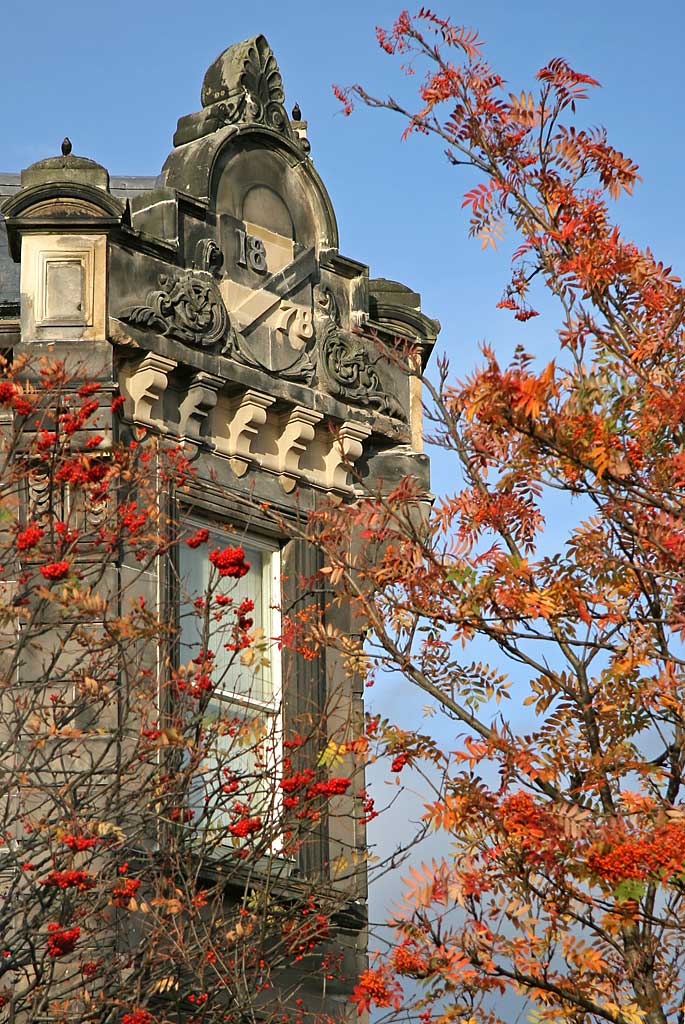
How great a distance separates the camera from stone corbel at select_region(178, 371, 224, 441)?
14.5 m

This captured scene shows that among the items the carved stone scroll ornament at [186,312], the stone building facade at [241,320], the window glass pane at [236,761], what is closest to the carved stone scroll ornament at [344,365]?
the stone building facade at [241,320]

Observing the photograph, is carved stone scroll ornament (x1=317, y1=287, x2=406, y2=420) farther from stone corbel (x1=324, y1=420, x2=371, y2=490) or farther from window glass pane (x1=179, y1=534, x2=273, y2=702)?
window glass pane (x1=179, y1=534, x2=273, y2=702)

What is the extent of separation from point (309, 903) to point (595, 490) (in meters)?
3.36

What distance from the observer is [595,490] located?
1034 cm

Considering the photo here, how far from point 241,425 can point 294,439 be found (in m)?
0.46

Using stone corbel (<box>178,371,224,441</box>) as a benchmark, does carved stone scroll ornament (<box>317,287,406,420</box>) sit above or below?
above

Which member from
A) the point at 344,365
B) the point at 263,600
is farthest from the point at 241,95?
the point at 263,600

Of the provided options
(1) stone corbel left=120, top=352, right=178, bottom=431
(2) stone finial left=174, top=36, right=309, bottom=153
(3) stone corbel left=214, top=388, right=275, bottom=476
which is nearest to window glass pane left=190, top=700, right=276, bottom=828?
(3) stone corbel left=214, top=388, right=275, bottom=476

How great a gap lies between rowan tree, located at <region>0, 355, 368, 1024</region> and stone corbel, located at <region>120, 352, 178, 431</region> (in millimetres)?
215

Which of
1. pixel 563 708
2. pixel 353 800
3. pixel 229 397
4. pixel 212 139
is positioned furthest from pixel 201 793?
pixel 212 139

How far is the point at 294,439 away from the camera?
1507 centimetres

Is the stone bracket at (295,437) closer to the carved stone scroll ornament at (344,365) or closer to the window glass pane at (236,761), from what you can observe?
the carved stone scroll ornament at (344,365)

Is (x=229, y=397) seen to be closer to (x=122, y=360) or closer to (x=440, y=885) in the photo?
(x=122, y=360)

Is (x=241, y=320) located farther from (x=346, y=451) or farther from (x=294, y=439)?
(x=346, y=451)
